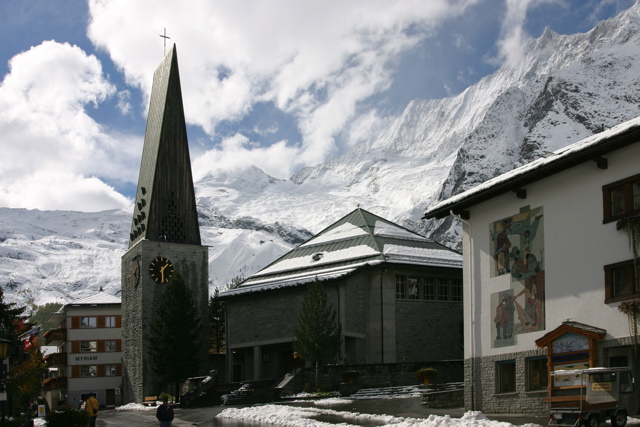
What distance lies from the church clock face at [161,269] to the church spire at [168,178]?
1761 mm

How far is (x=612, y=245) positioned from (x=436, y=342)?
1065 inches

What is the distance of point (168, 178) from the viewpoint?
67.6 metres

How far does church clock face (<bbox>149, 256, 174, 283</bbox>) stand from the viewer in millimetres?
64375

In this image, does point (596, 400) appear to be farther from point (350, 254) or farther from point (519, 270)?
point (350, 254)

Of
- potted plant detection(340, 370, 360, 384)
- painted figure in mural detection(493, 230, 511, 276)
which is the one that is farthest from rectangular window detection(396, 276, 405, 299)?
painted figure in mural detection(493, 230, 511, 276)

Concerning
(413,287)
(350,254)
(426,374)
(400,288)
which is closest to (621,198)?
(426,374)

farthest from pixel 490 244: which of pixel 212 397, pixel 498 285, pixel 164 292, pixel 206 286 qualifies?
pixel 206 286

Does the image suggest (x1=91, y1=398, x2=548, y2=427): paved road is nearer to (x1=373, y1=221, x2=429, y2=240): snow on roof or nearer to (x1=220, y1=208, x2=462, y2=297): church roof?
(x1=220, y1=208, x2=462, y2=297): church roof

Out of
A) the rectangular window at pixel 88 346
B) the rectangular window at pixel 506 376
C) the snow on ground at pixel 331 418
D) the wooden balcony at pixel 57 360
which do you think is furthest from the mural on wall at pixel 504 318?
the wooden balcony at pixel 57 360

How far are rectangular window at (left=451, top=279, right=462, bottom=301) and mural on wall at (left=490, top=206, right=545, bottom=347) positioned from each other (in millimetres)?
22503

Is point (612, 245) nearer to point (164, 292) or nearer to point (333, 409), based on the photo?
point (333, 409)

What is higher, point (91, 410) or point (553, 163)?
point (553, 163)

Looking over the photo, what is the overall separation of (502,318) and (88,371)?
62.5m

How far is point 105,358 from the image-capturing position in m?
86.6
